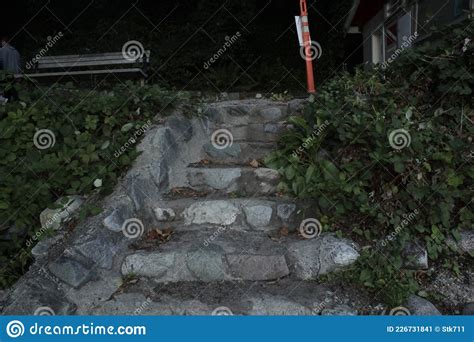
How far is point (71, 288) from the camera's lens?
288cm

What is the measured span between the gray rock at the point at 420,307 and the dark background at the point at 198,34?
913cm

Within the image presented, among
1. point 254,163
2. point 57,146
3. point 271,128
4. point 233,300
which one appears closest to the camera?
point 233,300

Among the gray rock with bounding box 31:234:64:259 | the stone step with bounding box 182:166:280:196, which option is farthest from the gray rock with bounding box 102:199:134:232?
the stone step with bounding box 182:166:280:196

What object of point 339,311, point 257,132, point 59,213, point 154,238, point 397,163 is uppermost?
point 257,132

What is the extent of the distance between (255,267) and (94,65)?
6.55m

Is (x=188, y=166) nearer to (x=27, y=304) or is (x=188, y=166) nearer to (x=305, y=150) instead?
(x=305, y=150)

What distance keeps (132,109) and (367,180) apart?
Result: 7.66 feet

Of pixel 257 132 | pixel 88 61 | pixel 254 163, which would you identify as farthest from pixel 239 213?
pixel 88 61

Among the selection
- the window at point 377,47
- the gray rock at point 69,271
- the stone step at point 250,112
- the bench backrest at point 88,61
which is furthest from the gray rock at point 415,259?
the window at point 377,47

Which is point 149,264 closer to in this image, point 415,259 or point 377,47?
point 415,259

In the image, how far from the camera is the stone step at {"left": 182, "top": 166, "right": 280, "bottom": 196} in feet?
13.0

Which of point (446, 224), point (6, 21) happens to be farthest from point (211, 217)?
point (6, 21)

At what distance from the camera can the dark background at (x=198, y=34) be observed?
11812 millimetres

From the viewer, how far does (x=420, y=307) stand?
278cm
